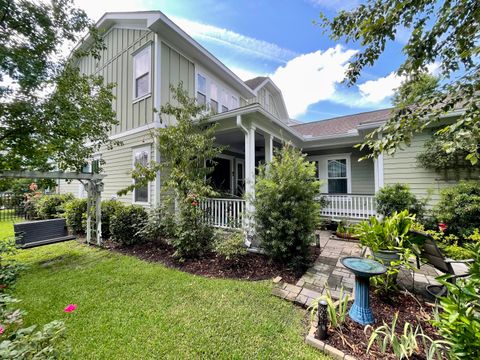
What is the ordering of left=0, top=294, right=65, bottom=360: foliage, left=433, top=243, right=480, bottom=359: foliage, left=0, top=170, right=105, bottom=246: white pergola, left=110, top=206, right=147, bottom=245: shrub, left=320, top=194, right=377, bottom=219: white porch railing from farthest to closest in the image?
left=320, top=194, right=377, bottom=219: white porch railing → left=110, top=206, right=147, bottom=245: shrub → left=0, top=170, right=105, bottom=246: white pergola → left=433, top=243, right=480, bottom=359: foliage → left=0, top=294, right=65, bottom=360: foliage

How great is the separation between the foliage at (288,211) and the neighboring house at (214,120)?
0.94m

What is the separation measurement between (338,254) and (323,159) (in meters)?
5.67

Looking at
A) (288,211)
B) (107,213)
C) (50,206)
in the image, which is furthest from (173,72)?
(50,206)

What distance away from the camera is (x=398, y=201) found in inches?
219

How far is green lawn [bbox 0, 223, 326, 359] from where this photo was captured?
7.41 ft

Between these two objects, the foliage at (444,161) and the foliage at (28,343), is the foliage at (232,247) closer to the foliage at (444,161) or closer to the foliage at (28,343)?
the foliage at (28,343)

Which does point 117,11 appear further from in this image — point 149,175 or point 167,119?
point 149,175

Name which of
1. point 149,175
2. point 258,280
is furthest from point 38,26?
point 258,280

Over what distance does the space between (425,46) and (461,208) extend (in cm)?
437

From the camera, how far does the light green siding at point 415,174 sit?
571cm

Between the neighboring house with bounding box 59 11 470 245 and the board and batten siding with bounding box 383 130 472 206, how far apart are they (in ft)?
0.07

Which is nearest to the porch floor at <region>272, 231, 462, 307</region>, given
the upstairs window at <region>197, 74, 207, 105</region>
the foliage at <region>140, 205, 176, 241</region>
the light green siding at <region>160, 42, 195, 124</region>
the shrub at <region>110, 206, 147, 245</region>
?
the foliage at <region>140, 205, 176, 241</region>

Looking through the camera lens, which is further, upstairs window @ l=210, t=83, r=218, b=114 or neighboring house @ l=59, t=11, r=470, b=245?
upstairs window @ l=210, t=83, r=218, b=114

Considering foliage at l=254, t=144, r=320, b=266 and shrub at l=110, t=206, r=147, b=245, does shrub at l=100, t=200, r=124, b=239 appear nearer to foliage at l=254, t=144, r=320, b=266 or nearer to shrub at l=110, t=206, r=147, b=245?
shrub at l=110, t=206, r=147, b=245
